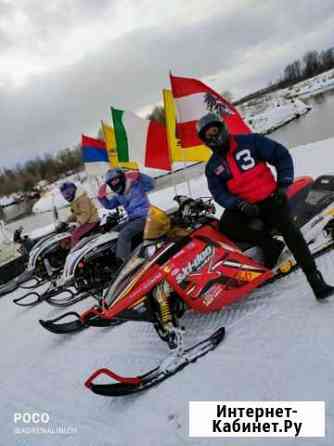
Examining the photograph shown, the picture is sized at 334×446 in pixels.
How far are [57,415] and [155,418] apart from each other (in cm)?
83

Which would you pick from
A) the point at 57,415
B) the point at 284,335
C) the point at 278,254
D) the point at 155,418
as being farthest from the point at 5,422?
the point at 278,254

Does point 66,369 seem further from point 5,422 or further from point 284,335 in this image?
point 284,335

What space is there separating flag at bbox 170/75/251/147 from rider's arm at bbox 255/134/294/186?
2.59 metres

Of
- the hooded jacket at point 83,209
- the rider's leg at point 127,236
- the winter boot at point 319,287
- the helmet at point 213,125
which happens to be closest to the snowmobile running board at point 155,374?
the winter boot at point 319,287

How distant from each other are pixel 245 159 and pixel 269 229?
0.69m

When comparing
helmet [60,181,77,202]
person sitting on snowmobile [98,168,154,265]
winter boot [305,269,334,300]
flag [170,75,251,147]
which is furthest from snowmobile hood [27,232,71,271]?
winter boot [305,269,334,300]

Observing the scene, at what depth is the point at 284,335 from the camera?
2.59 metres

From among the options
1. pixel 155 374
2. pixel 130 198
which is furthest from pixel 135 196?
pixel 155 374

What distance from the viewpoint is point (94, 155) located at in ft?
34.1

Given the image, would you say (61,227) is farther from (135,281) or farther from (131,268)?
(135,281)

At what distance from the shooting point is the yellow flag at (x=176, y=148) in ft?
20.4

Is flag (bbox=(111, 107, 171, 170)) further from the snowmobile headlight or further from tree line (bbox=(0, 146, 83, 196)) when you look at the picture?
tree line (bbox=(0, 146, 83, 196))

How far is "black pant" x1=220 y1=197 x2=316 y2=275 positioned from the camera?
2844 mm

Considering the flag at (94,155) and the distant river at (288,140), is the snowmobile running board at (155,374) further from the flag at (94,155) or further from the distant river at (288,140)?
the flag at (94,155)
